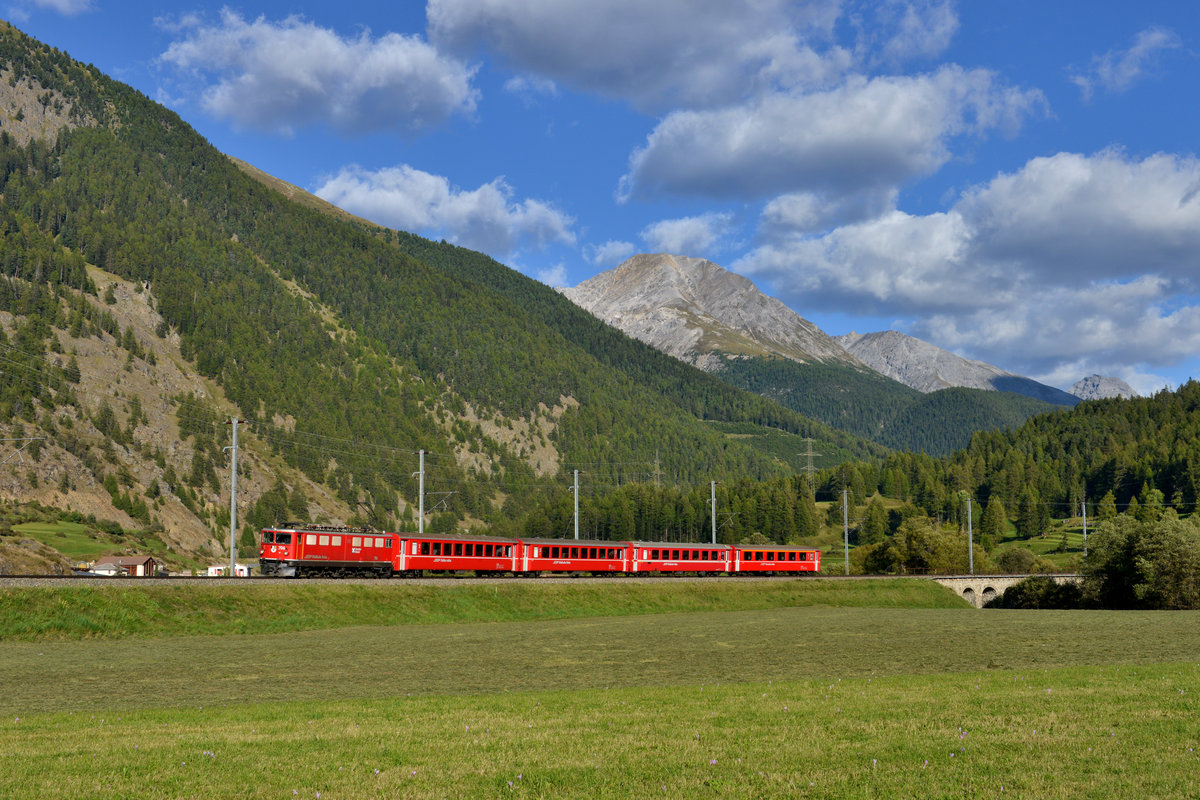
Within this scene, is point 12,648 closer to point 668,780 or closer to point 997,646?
point 668,780

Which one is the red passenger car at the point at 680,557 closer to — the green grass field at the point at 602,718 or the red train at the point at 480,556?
the red train at the point at 480,556

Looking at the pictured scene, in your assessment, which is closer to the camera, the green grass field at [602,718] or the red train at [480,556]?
the green grass field at [602,718]

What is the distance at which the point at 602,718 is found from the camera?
20.5 metres

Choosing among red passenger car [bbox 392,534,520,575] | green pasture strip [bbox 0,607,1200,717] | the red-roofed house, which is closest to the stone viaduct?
green pasture strip [bbox 0,607,1200,717]

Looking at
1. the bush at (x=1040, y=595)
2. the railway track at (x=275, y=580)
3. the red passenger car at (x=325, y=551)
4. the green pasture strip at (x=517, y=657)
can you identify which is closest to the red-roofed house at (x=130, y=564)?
the red passenger car at (x=325, y=551)

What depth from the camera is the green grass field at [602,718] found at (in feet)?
47.2

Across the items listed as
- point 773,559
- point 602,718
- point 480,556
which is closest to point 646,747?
point 602,718

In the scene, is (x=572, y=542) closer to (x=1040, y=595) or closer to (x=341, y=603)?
(x=341, y=603)

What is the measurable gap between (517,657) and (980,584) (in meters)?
87.6

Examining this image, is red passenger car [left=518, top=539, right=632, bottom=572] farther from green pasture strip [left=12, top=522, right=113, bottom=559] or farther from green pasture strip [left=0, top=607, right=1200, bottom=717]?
green pasture strip [left=12, top=522, right=113, bottom=559]

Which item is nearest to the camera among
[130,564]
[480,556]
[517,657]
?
[517,657]

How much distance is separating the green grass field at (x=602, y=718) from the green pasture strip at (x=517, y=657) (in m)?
0.22

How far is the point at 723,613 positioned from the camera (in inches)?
2977

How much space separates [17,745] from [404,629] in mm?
38719
